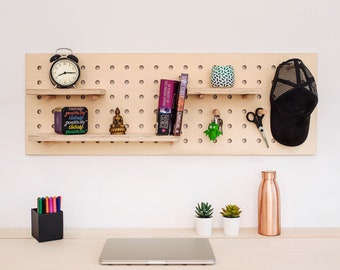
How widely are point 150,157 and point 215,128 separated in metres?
0.28

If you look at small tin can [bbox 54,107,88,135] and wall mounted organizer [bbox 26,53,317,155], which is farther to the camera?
wall mounted organizer [bbox 26,53,317,155]

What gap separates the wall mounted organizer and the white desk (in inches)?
12.1

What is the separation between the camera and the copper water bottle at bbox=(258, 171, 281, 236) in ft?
5.09

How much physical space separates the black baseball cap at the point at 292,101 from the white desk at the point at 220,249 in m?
0.37

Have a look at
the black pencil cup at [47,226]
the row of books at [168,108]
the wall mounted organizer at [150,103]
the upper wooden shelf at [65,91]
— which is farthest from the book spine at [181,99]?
the black pencil cup at [47,226]

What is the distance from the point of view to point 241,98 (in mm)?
1647

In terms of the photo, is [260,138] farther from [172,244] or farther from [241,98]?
[172,244]

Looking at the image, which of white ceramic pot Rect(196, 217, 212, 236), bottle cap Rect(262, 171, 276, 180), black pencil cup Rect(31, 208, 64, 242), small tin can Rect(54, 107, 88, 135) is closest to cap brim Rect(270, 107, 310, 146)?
bottle cap Rect(262, 171, 276, 180)

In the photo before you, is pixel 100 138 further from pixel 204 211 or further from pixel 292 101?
pixel 292 101

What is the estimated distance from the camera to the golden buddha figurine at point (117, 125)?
155 cm

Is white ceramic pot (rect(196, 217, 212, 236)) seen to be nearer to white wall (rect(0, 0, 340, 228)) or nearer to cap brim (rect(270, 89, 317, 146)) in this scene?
white wall (rect(0, 0, 340, 228))

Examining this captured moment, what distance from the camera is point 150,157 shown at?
166cm

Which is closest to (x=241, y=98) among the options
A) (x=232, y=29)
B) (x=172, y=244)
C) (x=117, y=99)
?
(x=232, y=29)

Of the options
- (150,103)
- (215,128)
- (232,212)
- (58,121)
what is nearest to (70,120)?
(58,121)
